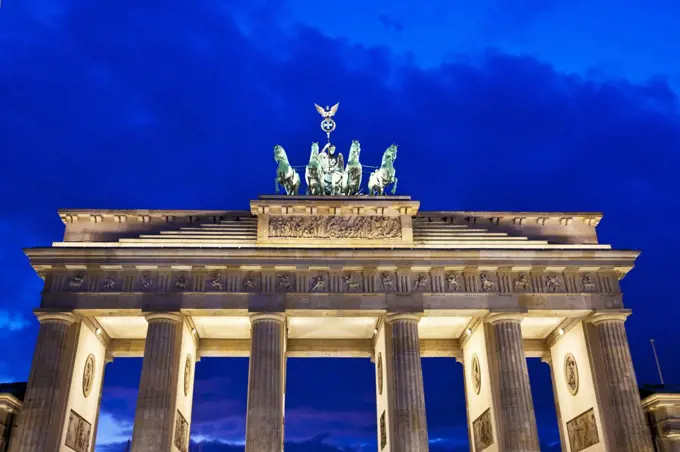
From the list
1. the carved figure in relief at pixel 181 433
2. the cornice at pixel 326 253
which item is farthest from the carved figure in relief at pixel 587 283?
the carved figure in relief at pixel 181 433

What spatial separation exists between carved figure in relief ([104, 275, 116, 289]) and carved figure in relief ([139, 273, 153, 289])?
1.36 meters

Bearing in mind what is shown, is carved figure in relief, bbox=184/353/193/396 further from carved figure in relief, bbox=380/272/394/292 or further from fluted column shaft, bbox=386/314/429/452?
carved figure in relief, bbox=380/272/394/292

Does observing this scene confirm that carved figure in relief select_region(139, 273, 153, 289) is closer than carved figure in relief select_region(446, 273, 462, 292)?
Yes

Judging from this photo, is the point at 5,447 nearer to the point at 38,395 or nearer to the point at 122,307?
the point at 38,395

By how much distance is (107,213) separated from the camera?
1443 inches

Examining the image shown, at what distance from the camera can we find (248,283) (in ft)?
111

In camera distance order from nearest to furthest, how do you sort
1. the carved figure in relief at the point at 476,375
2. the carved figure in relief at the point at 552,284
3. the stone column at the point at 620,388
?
the stone column at the point at 620,388
the carved figure in relief at the point at 552,284
the carved figure in relief at the point at 476,375

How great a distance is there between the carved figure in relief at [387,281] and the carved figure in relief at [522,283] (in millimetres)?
6624

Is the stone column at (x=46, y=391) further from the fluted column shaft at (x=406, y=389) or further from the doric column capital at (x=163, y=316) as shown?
the fluted column shaft at (x=406, y=389)

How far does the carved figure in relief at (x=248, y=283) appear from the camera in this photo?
1334 inches

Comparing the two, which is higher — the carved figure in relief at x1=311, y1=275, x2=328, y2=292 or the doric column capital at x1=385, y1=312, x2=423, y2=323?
the carved figure in relief at x1=311, y1=275, x2=328, y2=292

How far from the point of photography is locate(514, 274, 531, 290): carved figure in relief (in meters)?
34.5

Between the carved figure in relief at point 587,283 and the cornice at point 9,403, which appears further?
the carved figure in relief at point 587,283

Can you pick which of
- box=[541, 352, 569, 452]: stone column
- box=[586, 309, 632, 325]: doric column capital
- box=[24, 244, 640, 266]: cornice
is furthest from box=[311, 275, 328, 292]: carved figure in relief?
box=[541, 352, 569, 452]: stone column
